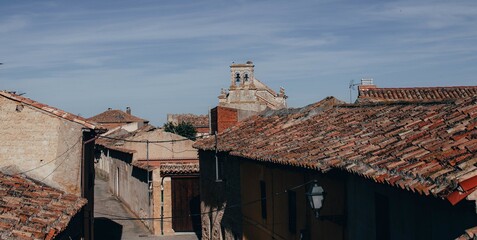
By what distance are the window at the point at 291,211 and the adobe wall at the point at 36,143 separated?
19.4 ft

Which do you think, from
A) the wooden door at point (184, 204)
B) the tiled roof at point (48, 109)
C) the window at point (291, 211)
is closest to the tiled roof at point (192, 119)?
Answer: the wooden door at point (184, 204)

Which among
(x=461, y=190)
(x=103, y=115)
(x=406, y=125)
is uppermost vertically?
(x=103, y=115)

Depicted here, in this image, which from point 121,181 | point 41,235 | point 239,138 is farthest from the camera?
point 121,181

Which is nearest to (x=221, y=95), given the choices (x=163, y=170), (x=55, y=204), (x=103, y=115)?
(x=103, y=115)

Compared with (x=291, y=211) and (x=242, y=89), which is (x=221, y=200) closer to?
(x=291, y=211)

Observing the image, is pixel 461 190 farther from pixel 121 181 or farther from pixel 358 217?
pixel 121 181

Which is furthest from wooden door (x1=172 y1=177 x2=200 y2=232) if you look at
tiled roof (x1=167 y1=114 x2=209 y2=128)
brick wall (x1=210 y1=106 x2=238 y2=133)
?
tiled roof (x1=167 y1=114 x2=209 y2=128)

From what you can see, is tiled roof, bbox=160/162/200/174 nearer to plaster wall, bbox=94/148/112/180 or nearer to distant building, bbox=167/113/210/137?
plaster wall, bbox=94/148/112/180

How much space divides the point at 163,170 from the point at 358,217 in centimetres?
1603

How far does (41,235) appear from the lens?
10164 millimetres

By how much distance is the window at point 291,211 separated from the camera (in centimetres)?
1277

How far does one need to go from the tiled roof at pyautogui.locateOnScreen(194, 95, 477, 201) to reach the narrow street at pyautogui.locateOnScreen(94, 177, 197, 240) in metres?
8.15

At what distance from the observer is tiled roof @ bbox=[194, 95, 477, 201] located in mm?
6559

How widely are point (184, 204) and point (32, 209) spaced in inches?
554
